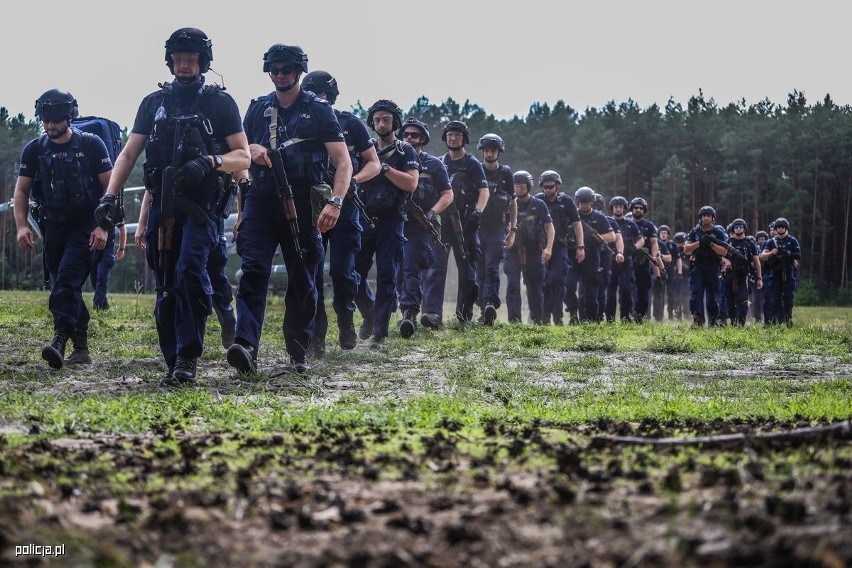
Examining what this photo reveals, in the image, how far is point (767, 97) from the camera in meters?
81.4

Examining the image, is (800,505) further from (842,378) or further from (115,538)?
(842,378)

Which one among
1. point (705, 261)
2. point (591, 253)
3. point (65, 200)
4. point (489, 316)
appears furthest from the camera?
point (591, 253)

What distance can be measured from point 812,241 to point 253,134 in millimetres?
59576

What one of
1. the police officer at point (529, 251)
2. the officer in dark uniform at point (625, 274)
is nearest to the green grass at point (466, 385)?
the police officer at point (529, 251)

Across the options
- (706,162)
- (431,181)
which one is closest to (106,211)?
(431,181)

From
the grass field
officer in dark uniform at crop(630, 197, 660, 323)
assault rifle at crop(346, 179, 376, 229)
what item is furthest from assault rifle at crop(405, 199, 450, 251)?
officer in dark uniform at crop(630, 197, 660, 323)

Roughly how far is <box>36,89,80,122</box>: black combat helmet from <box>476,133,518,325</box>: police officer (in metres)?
7.88

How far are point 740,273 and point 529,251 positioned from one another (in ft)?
18.3

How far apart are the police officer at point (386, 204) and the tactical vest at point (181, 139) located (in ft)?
13.2

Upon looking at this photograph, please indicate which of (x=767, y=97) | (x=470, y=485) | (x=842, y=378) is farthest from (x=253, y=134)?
(x=767, y=97)

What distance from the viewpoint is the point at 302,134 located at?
9.45 metres

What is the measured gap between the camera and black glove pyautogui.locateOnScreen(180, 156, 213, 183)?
817cm

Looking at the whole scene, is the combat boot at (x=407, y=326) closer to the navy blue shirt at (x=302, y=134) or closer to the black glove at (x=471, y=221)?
the black glove at (x=471, y=221)

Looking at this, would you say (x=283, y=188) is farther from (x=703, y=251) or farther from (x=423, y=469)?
(x=703, y=251)
